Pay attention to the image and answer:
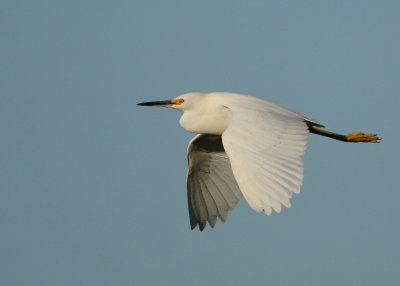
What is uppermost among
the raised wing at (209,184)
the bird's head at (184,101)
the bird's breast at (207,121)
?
the bird's head at (184,101)

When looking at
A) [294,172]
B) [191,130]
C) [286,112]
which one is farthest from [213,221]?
[294,172]

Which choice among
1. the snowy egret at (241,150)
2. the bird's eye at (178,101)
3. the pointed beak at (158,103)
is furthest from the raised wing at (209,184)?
the bird's eye at (178,101)

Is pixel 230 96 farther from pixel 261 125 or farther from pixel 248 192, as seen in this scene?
pixel 248 192

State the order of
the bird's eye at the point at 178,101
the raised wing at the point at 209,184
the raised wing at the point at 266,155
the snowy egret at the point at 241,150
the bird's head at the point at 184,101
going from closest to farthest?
1. the raised wing at the point at 266,155
2. the snowy egret at the point at 241,150
3. the bird's head at the point at 184,101
4. the bird's eye at the point at 178,101
5. the raised wing at the point at 209,184

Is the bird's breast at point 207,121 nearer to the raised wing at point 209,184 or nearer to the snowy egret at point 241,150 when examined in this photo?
the snowy egret at point 241,150

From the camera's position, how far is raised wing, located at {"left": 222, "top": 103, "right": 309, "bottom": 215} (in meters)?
9.60

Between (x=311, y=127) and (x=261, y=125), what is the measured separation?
2764mm

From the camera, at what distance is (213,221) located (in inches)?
569

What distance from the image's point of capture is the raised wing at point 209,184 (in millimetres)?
14477

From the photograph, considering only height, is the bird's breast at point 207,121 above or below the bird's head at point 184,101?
below

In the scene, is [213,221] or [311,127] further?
[213,221]

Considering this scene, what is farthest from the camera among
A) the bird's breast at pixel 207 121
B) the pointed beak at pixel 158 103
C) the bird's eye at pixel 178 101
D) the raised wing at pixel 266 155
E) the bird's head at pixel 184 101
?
the pointed beak at pixel 158 103

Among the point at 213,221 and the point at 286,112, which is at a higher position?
the point at 286,112

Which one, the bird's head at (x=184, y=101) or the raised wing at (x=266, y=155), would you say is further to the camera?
the bird's head at (x=184, y=101)
